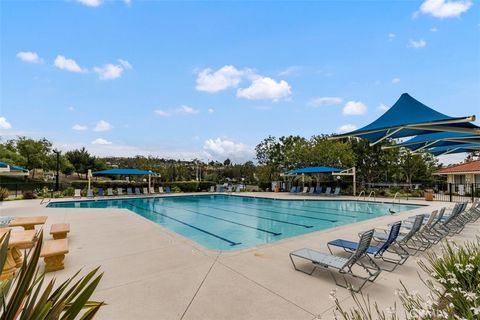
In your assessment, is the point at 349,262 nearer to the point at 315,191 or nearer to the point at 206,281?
the point at 206,281

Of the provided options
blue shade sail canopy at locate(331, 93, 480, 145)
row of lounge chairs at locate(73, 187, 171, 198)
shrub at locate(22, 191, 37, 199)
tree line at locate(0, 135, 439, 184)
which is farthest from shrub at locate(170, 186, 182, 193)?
blue shade sail canopy at locate(331, 93, 480, 145)

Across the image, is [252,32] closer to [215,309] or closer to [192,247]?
[192,247]

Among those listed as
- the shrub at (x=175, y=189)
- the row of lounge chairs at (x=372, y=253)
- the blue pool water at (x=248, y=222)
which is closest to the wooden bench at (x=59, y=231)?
the blue pool water at (x=248, y=222)

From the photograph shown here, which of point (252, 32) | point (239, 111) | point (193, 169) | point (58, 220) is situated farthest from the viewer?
point (193, 169)

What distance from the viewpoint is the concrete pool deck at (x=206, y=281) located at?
3.21 m

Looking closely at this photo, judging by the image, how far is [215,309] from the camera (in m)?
3.21

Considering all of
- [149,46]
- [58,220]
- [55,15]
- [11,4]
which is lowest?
[58,220]

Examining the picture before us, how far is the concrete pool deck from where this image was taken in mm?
3209

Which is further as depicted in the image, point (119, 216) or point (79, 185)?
point (79, 185)

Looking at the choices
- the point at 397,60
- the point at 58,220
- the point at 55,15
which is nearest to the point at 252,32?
the point at 397,60

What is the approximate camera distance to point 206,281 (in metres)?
4.02

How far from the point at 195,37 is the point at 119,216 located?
9.01m

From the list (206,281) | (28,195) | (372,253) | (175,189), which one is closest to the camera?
(206,281)

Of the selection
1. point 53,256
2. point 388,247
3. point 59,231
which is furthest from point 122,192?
point 388,247
